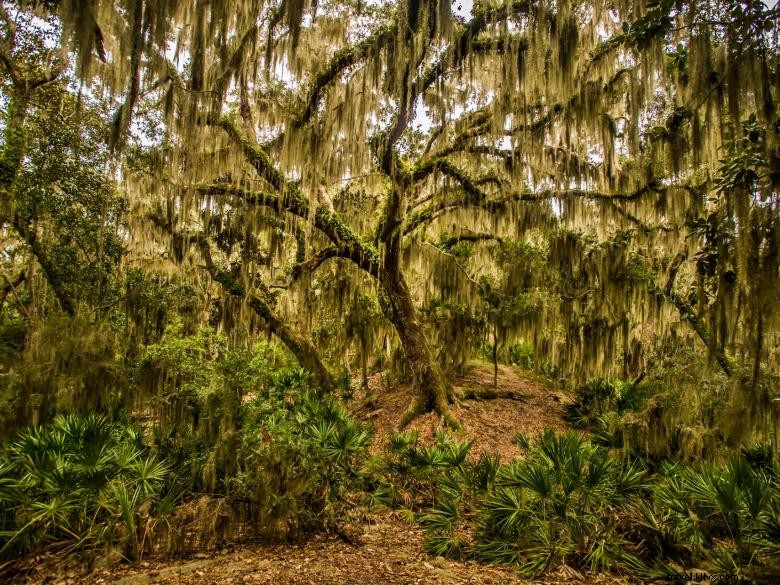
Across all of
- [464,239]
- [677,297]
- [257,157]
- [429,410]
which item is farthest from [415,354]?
[677,297]

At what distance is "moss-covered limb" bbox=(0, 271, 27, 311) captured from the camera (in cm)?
1112

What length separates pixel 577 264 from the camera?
37.0ft

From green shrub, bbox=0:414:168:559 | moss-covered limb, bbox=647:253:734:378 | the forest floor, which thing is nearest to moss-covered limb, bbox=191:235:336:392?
the forest floor

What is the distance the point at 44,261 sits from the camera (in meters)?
9.12

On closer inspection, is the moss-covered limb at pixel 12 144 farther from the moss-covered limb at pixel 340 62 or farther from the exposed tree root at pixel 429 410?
the exposed tree root at pixel 429 410

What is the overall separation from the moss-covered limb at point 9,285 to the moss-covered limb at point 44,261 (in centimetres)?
218

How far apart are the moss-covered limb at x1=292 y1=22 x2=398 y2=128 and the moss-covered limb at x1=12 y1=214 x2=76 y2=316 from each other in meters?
5.28

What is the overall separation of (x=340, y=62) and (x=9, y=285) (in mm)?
9718

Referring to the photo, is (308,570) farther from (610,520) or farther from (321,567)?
(610,520)

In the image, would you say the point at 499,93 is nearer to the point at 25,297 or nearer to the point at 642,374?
the point at 642,374

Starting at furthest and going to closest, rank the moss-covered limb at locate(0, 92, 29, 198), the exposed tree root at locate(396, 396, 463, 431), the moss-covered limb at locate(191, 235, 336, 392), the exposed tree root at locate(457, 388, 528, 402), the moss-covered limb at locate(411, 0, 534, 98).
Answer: the exposed tree root at locate(457, 388, 528, 402) → the moss-covered limb at locate(191, 235, 336, 392) → the exposed tree root at locate(396, 396, 463, 431) → the moss-covered limb at locate(0, 92, 29, 198) → the moss-covered limb at locate(411, 0, 534, 98)

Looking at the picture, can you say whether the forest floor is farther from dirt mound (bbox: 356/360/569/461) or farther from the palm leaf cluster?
dirt mound (bbox: 356/360/569/461)

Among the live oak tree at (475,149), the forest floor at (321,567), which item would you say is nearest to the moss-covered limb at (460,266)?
the live oak tree at (475,149)

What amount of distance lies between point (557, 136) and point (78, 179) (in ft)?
29.1
